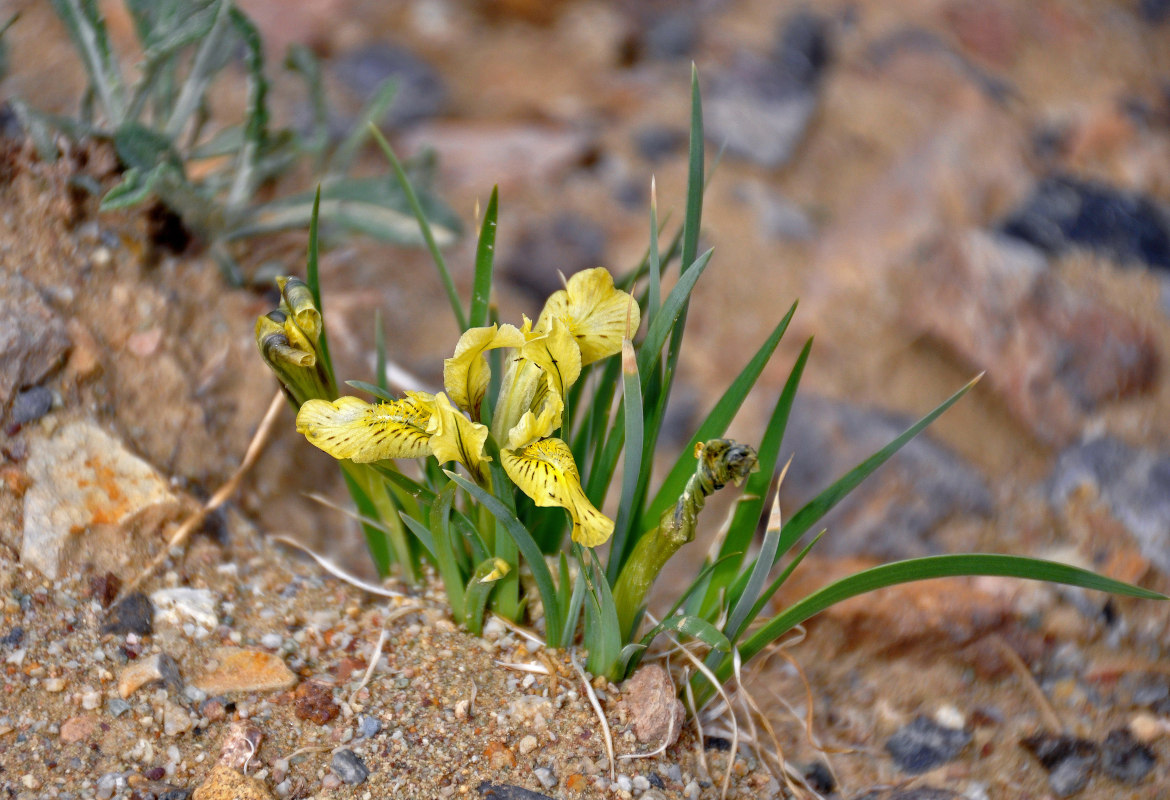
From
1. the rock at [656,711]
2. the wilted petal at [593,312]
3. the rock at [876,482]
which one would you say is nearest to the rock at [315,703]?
the rock at [656,711]

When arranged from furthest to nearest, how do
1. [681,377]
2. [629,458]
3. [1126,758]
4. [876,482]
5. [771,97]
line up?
[771,97] → [681,377] → [876,482] → [1126,758] → [629,458]

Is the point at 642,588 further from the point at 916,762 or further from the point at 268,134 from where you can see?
the point at 268,134

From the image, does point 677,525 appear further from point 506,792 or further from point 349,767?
point 349,767

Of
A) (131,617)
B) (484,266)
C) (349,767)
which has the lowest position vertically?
(349,767)

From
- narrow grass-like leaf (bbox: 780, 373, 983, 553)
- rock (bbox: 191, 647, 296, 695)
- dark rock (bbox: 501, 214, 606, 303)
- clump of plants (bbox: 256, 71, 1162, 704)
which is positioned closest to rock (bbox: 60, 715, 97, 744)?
rock (bbox: 191, 647, 296, 695)

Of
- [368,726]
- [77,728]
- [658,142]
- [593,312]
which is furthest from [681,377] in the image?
[77,728]

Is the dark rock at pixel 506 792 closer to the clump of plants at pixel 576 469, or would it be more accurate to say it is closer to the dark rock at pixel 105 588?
the clump of plants at pixel 576 469

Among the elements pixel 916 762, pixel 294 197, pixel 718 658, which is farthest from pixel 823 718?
pixel 294 197
